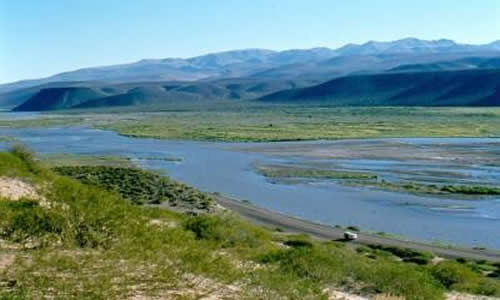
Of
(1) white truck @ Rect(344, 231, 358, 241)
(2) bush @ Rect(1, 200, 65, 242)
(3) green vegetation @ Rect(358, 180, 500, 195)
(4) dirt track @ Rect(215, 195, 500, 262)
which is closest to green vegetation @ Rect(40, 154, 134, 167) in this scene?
(4) dirt track @ Rect(215, 195, 500, 262)

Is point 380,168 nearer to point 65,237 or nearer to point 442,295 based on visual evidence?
point 442,295

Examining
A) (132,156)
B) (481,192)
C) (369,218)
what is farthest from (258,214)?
(132,156)

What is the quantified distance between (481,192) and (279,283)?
34.5 meters

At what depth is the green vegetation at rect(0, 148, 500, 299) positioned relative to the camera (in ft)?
41.8

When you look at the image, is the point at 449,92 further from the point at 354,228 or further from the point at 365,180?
the point at 354,228

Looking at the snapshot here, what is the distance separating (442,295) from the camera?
18.4 meters

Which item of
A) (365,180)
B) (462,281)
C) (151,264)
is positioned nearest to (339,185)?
(365,180)

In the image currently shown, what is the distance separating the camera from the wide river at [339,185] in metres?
36.8

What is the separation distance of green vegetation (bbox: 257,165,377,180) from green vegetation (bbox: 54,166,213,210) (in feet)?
32.9

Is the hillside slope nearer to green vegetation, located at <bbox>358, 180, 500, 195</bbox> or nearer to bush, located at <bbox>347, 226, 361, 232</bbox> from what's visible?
green vegetation, located at <bbox>358, 180, 500, 195</bbox>

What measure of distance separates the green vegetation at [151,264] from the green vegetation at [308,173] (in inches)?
1203

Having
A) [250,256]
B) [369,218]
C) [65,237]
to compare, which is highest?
[65,237]

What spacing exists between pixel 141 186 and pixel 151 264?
32993 millimetres

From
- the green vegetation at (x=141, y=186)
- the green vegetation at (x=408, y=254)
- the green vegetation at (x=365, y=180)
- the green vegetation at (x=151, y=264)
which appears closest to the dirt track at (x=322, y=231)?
the green vegetation at (x=408, y=254)
